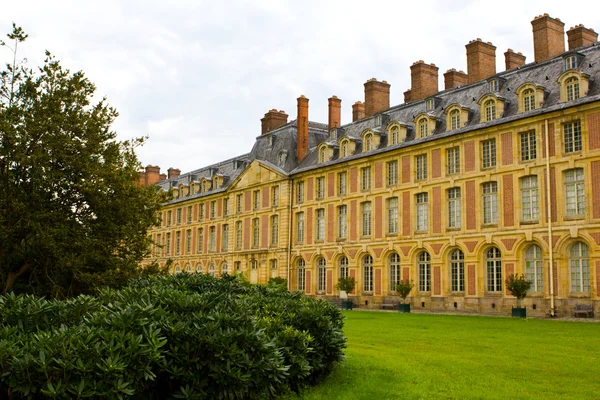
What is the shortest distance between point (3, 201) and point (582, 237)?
20.7 metres

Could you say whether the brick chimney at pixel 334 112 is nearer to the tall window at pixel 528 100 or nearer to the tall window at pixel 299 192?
the tall window at pixel 299 192

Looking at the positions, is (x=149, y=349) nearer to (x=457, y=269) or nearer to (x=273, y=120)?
(x=457, y=269)

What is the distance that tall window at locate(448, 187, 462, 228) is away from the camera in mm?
30859

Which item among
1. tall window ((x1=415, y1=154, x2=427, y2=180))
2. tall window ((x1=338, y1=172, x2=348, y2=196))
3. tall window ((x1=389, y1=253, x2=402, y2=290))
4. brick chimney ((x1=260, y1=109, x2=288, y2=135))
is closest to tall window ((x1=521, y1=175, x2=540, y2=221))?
tall window ((x1=415, y1=154, x2=427, y2=180))

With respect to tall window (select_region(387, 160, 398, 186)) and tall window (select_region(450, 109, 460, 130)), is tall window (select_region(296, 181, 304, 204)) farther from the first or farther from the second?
tall window (select_region(450, 109, 460, 130))

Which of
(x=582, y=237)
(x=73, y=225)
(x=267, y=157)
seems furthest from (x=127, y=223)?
(x=267, y=157)

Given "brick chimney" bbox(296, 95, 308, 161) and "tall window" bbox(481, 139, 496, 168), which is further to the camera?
"brick chimney" bbox(296, 95, 308, 161)

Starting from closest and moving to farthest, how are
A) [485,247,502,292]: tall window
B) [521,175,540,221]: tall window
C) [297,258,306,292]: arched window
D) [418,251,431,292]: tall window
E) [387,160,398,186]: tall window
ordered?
1. [521,175,540,221]: tall window
2. [485,247,502,292]: tall window
3. [418,251,431,292]: tall window
4. [387,160,398,186]: tall window
5. [297,258,306,292]: arched window

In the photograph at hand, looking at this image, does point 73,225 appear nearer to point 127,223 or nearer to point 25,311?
point 127,223

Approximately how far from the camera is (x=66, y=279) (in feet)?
60.7

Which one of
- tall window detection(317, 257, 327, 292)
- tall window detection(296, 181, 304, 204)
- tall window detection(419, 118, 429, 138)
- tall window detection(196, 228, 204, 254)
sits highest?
tall window detection(419, 118, 429, 138)

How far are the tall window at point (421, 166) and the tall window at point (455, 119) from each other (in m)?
2.18

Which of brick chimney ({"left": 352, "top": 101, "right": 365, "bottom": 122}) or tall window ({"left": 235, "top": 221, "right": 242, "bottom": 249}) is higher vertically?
brick chimney ({"left": 352, "top": 101, "right": 365, "bottom": 122})

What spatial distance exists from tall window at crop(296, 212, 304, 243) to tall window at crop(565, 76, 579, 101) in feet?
60.8
